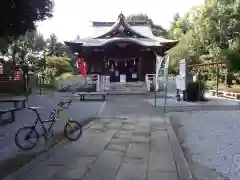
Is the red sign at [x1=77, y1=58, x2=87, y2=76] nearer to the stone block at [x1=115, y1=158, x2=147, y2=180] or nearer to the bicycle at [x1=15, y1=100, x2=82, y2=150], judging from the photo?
the bicycle at [x1=15, y1=100, x2=82, y2=150]

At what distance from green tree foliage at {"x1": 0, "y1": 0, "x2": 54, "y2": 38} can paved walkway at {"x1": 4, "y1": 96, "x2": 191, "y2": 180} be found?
190 inches

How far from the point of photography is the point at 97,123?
988cm

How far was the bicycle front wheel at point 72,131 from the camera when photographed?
23.9 ft

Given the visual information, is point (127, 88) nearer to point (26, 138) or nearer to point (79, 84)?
point (79, 84)

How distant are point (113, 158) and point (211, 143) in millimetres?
2509

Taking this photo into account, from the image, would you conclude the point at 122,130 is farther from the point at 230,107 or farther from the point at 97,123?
the point at 230,107

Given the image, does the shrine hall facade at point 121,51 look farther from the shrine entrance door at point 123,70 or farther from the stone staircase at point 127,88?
the stone staircase at point 127,88

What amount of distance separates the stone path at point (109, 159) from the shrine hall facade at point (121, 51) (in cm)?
1908

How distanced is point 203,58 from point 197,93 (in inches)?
654

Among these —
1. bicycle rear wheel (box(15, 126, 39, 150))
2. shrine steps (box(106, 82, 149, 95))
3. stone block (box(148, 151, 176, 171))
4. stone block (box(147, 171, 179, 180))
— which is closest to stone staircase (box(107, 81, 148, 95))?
shrine steps (box(106, 82, 149, 95))

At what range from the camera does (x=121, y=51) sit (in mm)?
28797

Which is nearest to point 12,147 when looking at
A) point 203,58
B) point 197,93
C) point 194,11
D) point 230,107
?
point 230,107

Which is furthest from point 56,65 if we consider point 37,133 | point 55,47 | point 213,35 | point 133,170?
point 133,170

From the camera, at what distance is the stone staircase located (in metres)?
23.0
